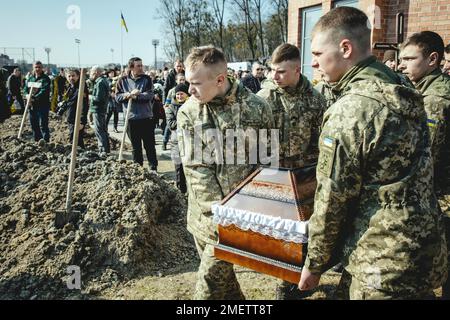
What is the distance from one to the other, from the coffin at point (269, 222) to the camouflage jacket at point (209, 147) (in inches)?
10.9

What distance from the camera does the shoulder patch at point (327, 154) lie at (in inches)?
64.7

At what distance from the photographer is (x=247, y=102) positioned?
2.57 m

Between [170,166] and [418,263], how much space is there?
6.98 m

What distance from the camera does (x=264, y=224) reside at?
6.27ft

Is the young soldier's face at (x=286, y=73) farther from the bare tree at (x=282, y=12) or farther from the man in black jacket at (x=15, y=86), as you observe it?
the bare tree at (x=282, y=12)

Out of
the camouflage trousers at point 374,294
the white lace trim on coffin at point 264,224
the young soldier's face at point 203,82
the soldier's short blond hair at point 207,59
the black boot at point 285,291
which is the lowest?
the black boot at point 285,291

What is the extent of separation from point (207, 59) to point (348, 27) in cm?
98

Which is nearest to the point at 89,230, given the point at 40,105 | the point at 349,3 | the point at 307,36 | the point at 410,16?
the point at 40,105

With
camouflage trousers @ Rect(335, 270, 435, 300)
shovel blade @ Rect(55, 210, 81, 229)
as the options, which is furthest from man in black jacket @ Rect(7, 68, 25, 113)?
camouflage trousers @ Rect(335, 270, 435, 300)

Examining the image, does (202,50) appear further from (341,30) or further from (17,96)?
(17,96)

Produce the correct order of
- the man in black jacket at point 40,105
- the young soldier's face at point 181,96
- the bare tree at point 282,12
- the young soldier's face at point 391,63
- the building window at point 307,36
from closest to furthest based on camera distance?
the young soldier's face at point 181,96 → the young soldier's face at point 391,63 → the man in black jacket at point 40,105 → the building window at point 307,36 → the bare tree at point 282,12

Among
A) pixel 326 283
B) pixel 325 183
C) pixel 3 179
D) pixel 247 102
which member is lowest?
pixel 326 283

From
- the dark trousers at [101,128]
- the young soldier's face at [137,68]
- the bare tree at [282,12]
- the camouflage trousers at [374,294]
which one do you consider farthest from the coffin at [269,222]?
the bare tree at [282,12]
